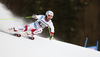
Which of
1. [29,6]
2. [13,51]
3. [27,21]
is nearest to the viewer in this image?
[13,51]

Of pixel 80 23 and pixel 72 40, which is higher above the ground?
pixel 80 23

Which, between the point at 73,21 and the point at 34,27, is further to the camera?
the point at 73,21

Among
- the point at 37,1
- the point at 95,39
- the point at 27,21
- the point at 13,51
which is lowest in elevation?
the point at 95,39

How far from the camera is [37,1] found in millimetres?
1872

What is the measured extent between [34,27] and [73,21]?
1618 millimetres

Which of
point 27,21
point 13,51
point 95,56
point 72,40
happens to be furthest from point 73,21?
point 13,51

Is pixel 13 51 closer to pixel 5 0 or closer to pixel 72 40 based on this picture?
pixel 5 0

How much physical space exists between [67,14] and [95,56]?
145 centimetres

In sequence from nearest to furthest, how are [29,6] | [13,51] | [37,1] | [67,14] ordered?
[13,51]
[29,6]
[37,1]
[67,14]

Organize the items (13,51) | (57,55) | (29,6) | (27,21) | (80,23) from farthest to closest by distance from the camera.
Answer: (80,23), (29,6), (27,21), (57,55), (13,51)

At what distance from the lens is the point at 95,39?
2.63 m

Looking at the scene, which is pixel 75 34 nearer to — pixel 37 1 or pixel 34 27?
pixel 37 1

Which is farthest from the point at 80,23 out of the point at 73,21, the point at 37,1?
the point at 37,1

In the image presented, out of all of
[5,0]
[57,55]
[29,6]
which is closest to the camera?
[57,55]
